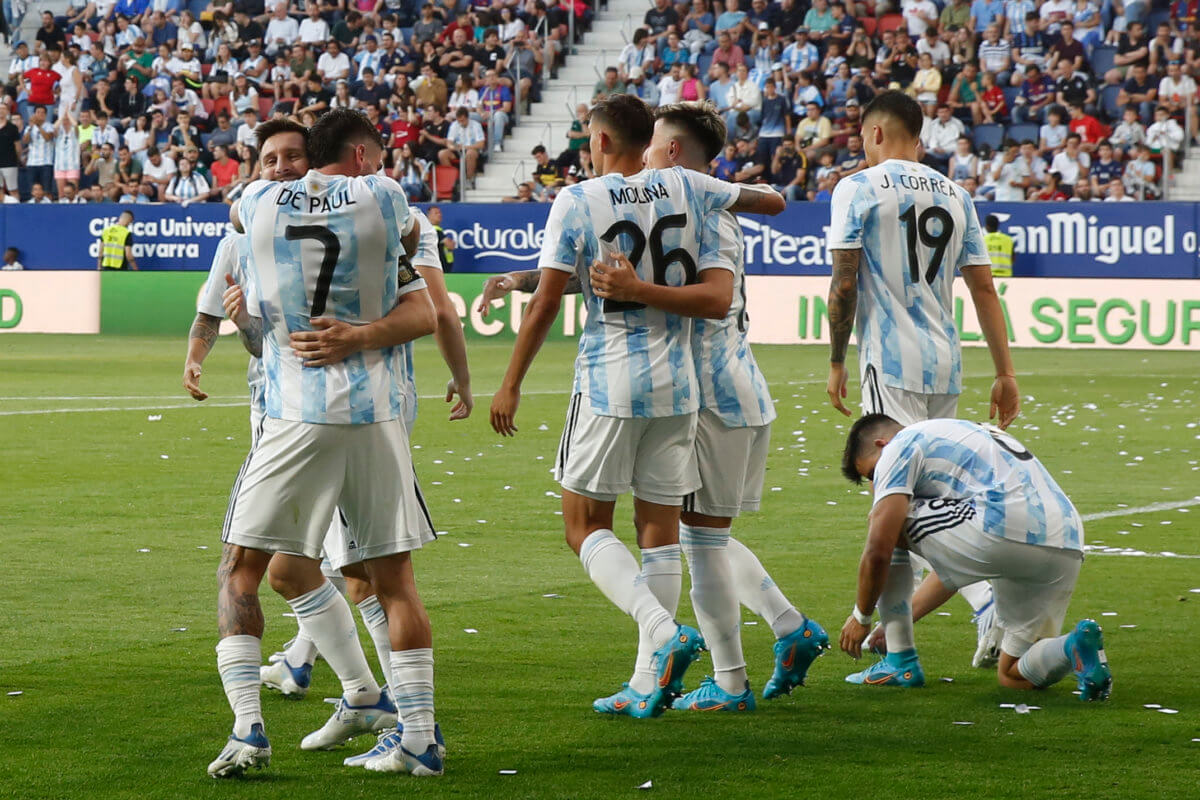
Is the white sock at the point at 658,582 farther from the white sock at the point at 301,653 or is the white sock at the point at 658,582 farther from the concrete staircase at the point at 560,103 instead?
the concrete staircase at the point at 560,103

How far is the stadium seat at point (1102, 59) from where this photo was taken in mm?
28938

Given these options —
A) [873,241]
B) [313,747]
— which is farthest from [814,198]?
[313,747]

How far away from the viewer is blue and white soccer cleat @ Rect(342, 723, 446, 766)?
5.14 m

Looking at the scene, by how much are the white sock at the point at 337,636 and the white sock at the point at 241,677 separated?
0.35m

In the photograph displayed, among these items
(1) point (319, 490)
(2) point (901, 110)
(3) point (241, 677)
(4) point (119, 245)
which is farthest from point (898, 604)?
(4) point (119, 245)

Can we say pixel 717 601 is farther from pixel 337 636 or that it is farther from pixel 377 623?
pixel 337 636

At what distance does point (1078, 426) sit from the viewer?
616 inches

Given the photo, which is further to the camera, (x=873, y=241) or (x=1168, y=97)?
(x=1168, y=97)

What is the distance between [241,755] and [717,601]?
1716 mm

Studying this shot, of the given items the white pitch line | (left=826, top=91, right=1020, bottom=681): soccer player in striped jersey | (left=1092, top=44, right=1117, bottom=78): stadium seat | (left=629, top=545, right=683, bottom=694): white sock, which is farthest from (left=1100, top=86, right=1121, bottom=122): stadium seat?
(left=629, top=545, right=683, bottom=694): white sock

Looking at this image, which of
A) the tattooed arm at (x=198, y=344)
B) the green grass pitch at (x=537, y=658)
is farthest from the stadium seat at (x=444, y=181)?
the tattooed arm at (x=198, y=344)

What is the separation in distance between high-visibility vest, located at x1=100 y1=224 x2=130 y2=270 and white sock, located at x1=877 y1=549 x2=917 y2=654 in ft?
87.2

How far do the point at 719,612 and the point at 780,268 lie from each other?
71.2ft

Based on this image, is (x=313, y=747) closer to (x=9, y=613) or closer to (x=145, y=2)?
(x=9, y=613)
